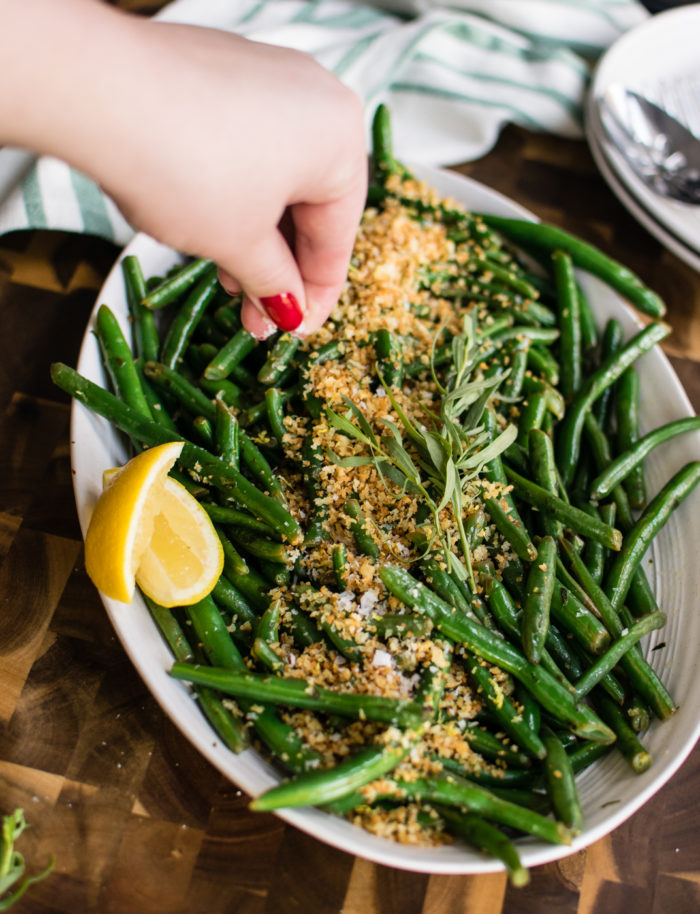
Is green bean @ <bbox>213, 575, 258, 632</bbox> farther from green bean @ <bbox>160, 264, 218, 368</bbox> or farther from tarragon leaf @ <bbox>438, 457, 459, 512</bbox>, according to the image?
green bean @ <bbox>160, 264, 218, 368</bbox>

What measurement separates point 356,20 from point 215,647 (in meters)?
3.18

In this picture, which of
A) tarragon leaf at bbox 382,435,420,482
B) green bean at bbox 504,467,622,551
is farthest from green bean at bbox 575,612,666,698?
tarragon leaf at bbox 382,435,420,482

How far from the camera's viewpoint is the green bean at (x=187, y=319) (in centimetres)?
259

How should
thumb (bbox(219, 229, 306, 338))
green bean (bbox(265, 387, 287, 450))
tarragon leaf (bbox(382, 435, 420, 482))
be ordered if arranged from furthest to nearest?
1. green bean (bbox(265, 387, 287, 450))
2. tarragon leaf (bbox(382, 435, 420, 482))
3. thumb (bbox(219, 229, 306, 338))

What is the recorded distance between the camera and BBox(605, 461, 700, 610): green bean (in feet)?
7.75

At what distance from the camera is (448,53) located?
376 cm

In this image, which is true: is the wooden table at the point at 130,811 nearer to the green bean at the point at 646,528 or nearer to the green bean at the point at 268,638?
the green bean at the point at 268,638

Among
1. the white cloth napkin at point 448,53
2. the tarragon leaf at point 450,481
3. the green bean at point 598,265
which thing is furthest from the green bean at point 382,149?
the tarragon leaf at point 450,481

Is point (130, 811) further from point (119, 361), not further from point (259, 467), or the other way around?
point (119, 361)

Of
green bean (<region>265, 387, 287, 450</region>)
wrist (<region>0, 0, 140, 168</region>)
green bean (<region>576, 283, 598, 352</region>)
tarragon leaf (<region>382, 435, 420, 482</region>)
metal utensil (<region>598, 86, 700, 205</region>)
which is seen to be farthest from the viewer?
metal utensil (<region>598, 86, 700, 205</region>)

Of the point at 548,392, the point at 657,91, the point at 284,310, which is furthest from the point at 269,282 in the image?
the point at 657,91

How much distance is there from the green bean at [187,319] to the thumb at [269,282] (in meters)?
0.41

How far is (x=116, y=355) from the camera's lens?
8.04 ft

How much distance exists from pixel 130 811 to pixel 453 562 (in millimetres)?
1088
